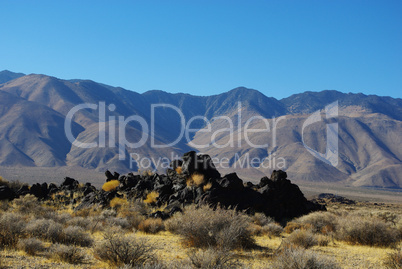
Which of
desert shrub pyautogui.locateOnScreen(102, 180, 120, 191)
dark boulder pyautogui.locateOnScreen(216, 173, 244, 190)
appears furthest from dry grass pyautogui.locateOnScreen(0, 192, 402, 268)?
desert shrub pyautogui.locateOnScreen(102, 180, 120, 191)

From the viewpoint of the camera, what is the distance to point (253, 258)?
35.8ft

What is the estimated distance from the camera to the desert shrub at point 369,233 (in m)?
13.8

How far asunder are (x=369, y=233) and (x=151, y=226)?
852 cm

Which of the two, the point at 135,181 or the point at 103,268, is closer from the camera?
the point at 103,268

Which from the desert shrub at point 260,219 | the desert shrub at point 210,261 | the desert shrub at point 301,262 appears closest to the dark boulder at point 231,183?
the desert shrub at point 260,219

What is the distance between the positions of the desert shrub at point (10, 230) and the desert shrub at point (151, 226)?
16.4ft

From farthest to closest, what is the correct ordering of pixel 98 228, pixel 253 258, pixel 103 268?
1. pixel 98 228
2. pixel 253 258
3. pixel 103 268

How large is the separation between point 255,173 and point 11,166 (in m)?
83.9

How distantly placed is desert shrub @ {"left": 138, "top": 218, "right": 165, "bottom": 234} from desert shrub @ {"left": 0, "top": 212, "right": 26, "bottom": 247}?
4999 millimetres

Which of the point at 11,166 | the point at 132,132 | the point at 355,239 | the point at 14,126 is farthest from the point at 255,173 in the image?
the point at 355,239

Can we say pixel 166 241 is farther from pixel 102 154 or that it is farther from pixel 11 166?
pixel 102 154

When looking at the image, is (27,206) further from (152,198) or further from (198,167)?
(198,167)

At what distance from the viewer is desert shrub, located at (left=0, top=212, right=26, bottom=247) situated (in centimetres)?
1066

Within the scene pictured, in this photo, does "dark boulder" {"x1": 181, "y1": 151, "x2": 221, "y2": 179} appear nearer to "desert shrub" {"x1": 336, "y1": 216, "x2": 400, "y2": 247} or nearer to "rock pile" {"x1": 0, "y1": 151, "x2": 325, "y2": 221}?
"rock pile" {"x1": 0, "y1": 151, "x2": 325, "y2": 221}
